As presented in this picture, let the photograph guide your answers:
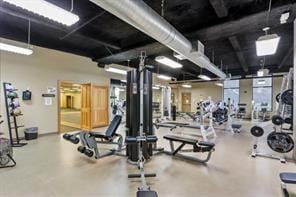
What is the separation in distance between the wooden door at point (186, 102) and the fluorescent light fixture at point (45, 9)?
1540 cm

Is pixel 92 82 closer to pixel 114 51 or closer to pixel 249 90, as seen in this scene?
pixel 114 51

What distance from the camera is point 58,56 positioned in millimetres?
7172

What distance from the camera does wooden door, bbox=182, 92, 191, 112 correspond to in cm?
1748

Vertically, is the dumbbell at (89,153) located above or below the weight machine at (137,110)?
below

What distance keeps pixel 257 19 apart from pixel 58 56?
675 centimetres

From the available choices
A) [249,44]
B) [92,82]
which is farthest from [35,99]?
[249,44]

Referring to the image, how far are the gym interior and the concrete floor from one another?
0.02 m

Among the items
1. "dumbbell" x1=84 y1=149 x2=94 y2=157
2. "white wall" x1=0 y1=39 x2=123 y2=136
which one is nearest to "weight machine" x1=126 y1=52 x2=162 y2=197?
"dumbbell" x1=84 y1=149 x2=94 y2=157

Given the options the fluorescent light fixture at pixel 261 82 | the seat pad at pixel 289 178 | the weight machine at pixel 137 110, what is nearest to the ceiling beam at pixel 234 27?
the weight machine at pixel 137 110

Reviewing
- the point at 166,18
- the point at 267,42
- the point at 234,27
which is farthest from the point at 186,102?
the point at 267,42

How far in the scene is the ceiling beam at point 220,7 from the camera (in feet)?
10.7

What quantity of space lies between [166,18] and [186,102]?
13849 millimetres

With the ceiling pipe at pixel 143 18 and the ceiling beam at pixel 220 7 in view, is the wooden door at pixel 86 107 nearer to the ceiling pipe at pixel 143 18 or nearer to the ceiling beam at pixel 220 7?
the ceiling pipe at pixel 143 18

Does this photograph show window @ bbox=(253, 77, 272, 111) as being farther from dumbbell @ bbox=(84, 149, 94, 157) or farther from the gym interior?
dumbbell @ bbox=(84, 149, 94, 157)
